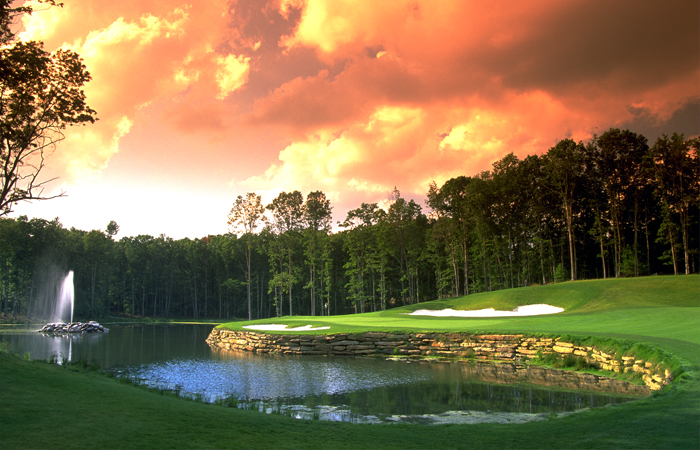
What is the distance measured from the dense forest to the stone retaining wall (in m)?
26.4

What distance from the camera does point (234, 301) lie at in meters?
81.8

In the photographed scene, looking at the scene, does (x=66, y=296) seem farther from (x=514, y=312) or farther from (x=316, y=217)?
(x=514, y=312)

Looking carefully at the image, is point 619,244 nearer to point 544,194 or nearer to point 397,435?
point 544,194

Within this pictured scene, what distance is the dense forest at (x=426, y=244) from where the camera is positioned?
4434 centimetres

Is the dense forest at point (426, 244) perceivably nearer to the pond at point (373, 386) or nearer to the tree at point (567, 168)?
the tree at point (567, 168)

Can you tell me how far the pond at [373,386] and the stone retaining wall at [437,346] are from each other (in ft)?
4.00

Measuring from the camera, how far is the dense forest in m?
44.3

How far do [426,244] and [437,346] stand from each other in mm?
39818

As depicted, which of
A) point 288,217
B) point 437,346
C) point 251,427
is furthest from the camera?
point 288,217

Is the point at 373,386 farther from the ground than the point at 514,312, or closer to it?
closer to it

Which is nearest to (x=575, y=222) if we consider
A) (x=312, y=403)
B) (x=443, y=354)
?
(x=443, y=354)

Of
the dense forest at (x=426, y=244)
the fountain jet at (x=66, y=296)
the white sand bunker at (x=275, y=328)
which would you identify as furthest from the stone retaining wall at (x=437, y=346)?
the fountain jet at (x=66, y=296)

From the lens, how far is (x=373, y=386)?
15102 mm

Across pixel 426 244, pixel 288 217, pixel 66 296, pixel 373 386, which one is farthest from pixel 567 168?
pixel 66 296
